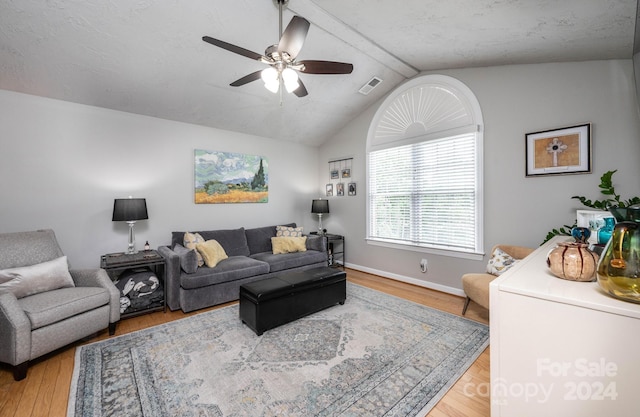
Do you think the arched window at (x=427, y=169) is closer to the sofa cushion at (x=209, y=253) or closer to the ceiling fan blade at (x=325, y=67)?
the ceiling fan blade at (x=325, y=67)

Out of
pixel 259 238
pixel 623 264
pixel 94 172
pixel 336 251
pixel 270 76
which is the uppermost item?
Result: pixel 270 76

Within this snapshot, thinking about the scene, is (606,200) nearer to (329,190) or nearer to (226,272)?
(329,190)

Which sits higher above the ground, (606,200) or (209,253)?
(606,200)

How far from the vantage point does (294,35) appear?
189 cm

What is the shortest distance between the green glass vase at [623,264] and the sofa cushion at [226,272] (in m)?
3.30

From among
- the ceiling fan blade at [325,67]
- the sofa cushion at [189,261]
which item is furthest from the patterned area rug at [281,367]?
the ceiling fan blade at [325,67]

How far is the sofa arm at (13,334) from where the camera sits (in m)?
1.94

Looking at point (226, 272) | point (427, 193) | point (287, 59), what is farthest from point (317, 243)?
point (287, 59)

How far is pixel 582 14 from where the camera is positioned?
6.54ft

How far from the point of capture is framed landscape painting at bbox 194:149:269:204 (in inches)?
168

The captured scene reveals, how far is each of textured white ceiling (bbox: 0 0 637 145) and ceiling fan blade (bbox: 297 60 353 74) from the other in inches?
27.6

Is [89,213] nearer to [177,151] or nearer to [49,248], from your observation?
[49,248]

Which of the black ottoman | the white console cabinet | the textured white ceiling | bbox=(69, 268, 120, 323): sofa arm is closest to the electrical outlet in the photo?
the black ottoman

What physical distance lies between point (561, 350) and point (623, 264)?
0.34 metres
